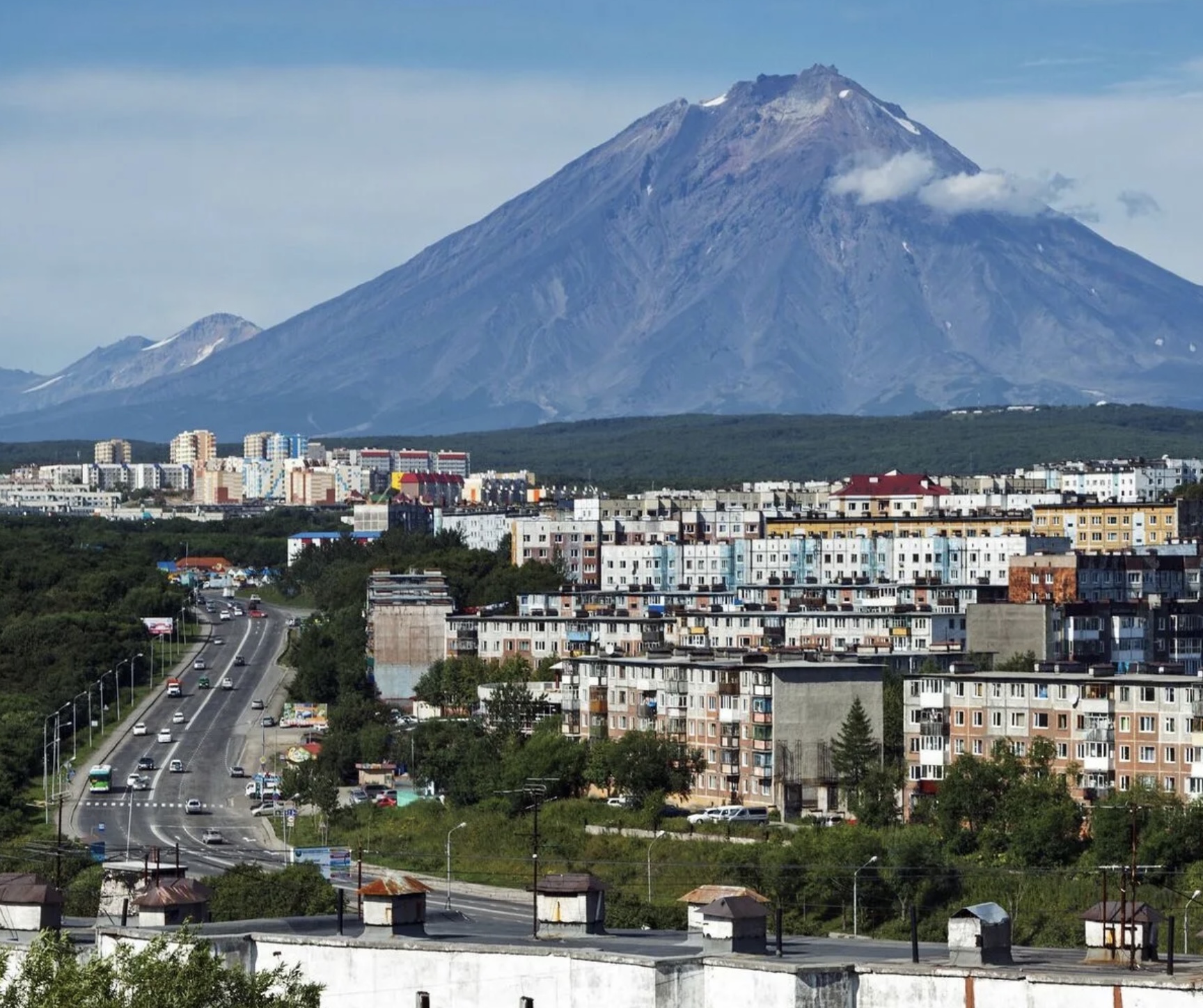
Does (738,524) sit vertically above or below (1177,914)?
above

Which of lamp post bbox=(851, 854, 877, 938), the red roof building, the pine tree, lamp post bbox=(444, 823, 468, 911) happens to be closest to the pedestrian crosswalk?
lamp post bbox=(444, 823, 468, 911)

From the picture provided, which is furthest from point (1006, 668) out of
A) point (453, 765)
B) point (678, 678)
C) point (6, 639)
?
point (6, 639)

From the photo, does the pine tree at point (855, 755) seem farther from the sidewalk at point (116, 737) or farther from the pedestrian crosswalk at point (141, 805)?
the pedestrian crosswalk at point (141, 805)

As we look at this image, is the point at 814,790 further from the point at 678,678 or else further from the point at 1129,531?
the point at 1129,531

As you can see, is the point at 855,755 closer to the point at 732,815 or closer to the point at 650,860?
the point at 732,815

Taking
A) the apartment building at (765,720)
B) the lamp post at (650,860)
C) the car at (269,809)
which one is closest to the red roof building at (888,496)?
the car at (269,809)

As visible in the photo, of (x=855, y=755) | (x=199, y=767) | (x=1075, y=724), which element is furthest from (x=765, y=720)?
(x=199, y=767)

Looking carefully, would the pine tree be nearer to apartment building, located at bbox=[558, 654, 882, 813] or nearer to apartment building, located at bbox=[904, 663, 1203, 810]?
apartment building, located at bbox=[558, 654, 882, 813]
